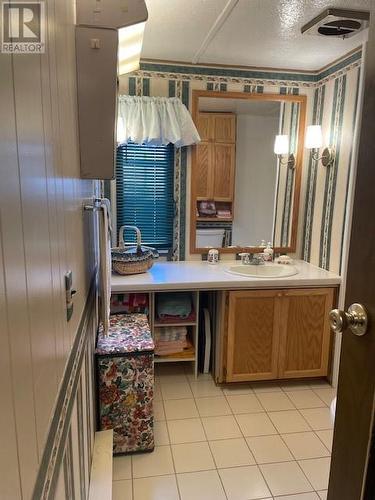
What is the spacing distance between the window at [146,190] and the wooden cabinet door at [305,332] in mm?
1102

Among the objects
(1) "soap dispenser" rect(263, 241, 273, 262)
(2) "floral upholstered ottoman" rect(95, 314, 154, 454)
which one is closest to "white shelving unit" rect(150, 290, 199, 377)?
(2) "floral upholstered ottoman" rect(95, 314, 154, 454)

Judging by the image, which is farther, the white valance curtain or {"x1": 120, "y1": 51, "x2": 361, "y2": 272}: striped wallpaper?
the white valance curtain

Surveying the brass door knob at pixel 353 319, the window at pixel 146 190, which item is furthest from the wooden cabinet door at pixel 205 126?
the brass door knob at pixel 353 319

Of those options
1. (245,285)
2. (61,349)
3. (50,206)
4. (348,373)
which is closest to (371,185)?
(348,373)

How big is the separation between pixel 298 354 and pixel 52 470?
2.11 metres

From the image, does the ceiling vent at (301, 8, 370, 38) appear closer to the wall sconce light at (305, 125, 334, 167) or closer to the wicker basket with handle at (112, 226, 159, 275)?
the wall sconce light at (305, 125, 334, 167)

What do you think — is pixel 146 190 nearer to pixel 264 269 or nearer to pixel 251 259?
pixel 251 259

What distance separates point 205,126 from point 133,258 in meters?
1.17

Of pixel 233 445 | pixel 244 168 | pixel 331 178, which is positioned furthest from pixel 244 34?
pixel 233 445

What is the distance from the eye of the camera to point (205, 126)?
9.25ft

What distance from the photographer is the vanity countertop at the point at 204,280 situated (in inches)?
92.9

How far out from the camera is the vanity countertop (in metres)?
2.36

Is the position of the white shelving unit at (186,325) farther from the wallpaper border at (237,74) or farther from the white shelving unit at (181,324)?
the wallpaper border at (237,74)

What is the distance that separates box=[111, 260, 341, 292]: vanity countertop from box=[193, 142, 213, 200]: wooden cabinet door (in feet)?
1.97
